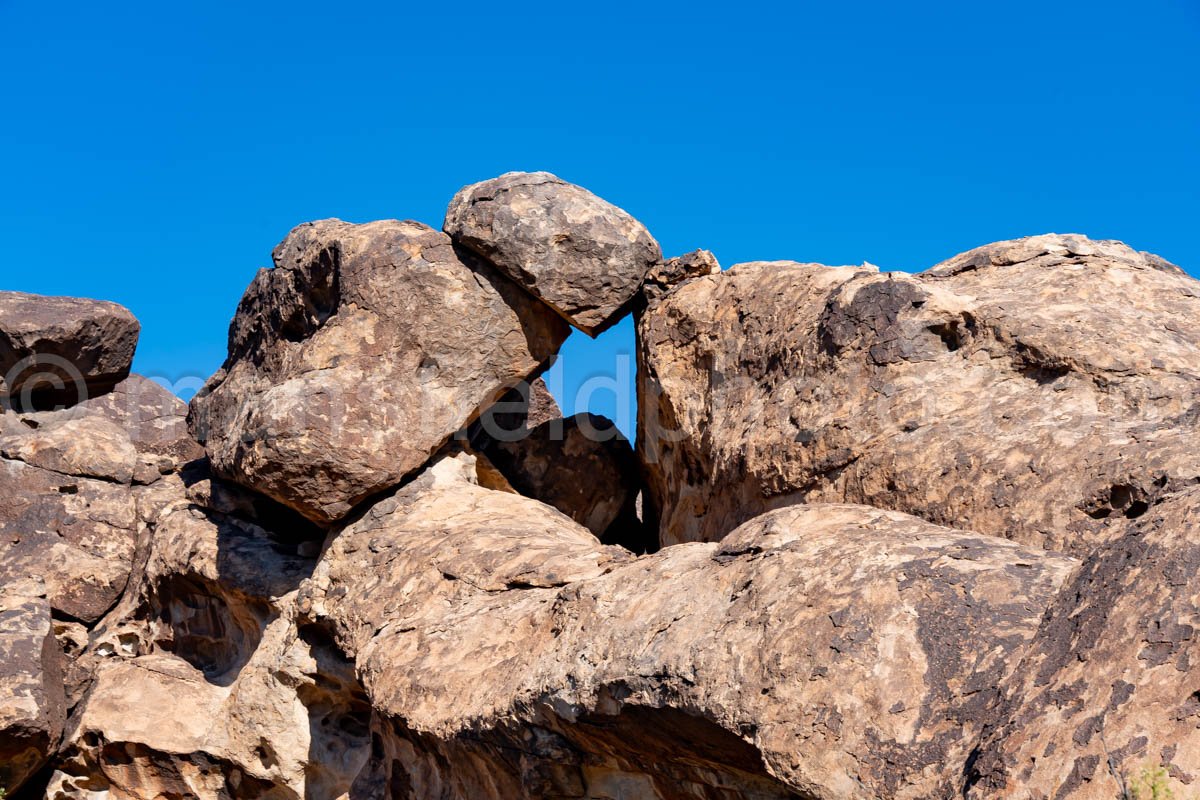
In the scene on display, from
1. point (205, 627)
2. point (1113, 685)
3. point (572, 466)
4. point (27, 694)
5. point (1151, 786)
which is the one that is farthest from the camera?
point (572, 466)

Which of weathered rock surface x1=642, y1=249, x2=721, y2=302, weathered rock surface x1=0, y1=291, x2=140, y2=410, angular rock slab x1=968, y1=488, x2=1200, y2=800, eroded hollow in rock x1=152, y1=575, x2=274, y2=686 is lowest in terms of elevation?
angular rock slab x1=968, y1=488, x2=1200, y2=800

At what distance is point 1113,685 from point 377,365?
190 inches

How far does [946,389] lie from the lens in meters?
6.12

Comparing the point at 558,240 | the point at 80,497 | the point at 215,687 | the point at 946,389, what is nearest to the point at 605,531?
the point at 558,240

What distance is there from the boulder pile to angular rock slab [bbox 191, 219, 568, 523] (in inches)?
0.9

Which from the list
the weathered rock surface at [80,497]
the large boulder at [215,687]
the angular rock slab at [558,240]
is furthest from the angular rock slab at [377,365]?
the weathered rock surface at [80,497]

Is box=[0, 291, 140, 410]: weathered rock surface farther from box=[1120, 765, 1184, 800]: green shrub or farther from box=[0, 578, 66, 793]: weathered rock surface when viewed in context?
box=[1120, 765, 1184, 800]: green shrub

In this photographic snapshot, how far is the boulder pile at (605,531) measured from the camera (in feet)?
13.2

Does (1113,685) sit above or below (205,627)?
below

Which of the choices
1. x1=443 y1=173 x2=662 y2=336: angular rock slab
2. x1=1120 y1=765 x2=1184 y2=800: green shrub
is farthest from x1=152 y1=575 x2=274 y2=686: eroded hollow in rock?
x1=1120 y1=765 x2=1184 y2=800: green shrub

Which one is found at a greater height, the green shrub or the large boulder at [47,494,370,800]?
the large boulder at [47,494,370,800]

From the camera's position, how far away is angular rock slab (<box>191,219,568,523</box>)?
23.8ft

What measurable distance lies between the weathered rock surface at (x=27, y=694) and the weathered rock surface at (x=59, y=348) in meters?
2.17

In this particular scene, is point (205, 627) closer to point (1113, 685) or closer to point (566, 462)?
point (566, 462)
